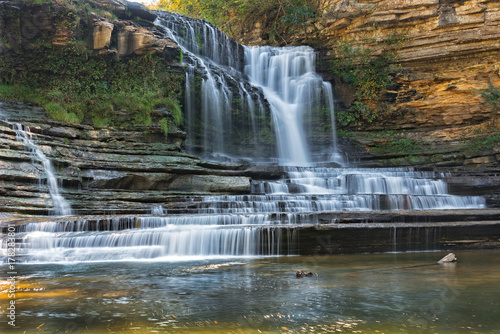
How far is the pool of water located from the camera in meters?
3.14

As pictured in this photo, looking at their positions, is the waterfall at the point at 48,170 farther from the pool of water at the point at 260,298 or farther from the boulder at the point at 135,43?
the boulder at the point at 135,43

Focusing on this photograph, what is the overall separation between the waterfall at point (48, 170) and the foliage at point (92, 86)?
79.9 inches

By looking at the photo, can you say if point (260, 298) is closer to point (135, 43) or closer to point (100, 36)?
point (135, 43)

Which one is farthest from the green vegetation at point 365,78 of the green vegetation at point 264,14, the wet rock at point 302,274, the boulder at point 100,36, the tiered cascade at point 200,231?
the wet rock at point 302,274

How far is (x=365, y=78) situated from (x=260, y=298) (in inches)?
681

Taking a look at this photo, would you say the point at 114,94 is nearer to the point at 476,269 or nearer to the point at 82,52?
the point at 82,52

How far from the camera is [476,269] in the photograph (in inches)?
223

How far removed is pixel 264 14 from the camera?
2375 centimetres

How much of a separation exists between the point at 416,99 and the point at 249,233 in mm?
14177

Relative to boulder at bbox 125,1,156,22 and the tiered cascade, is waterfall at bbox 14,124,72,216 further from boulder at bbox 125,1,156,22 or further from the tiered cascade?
boulder at bbox 125,1,156,22

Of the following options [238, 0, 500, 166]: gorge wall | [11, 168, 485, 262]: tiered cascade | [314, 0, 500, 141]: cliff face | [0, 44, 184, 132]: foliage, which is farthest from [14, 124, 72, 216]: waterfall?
[314, 0, 500, 141]: cliff face

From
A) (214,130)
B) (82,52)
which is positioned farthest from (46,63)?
(214,130)

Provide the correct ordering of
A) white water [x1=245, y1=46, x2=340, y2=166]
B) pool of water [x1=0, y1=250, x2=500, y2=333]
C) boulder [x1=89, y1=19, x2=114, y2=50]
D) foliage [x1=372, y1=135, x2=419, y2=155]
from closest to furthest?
pool of water [x1=0, y1=250, x2=500, y2=333] < boulder [x1=89, y1=19, x2=114, y2=50] < white water [x1=245, y1=46, x2=340, y2=166] < foliage [x1=372, y1=135, x2=419, y2=155]

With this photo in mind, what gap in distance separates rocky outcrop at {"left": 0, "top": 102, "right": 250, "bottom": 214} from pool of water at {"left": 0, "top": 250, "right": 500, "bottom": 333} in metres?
3.72
